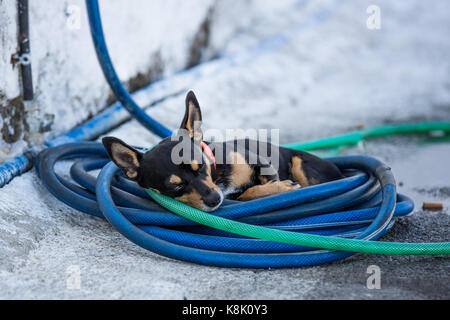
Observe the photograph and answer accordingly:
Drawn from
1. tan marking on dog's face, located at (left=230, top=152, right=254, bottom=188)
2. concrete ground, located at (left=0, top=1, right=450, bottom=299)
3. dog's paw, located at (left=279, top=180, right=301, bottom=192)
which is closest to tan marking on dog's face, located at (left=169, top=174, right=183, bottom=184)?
concrete ground, located at (left=0, top=1, right=450, bottom=299)

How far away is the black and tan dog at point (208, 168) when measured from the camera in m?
2.82

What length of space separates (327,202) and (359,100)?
372 cm

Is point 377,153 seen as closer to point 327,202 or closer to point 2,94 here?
point 327,202

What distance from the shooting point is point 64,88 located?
13.5 ft

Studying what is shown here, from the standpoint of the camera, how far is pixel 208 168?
304cm

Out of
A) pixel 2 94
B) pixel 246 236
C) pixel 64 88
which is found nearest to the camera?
pixel 246 236

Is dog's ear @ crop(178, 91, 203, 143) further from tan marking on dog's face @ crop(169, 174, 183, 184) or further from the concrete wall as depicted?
the concrete wall

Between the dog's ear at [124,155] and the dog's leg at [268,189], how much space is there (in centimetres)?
73

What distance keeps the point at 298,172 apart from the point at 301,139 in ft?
4.81

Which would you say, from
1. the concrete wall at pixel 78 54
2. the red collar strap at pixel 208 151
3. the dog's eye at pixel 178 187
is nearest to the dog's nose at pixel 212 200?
the dog's eye at pixel 178 187

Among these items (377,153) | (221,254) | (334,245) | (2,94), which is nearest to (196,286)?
(221,254)

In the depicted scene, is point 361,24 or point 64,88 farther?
point 361,24

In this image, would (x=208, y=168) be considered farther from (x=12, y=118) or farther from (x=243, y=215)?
(x=12, y=118)

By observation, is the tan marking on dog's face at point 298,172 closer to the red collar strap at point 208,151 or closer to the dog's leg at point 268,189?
the dog's leg at point 268,189
